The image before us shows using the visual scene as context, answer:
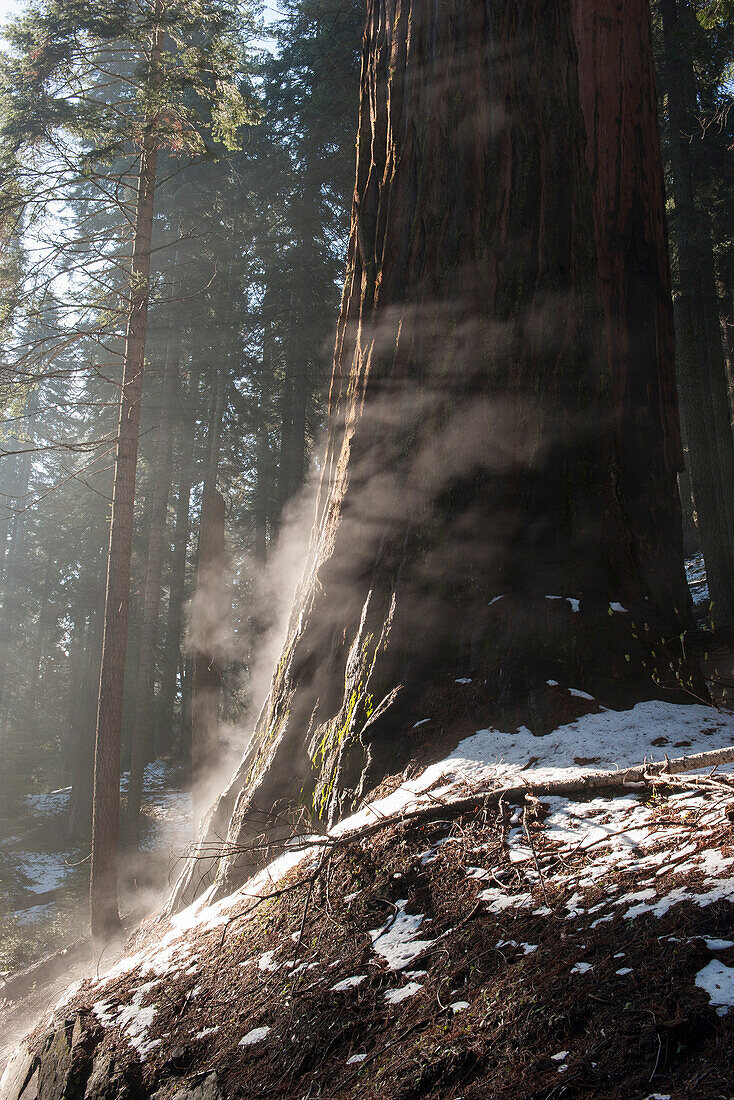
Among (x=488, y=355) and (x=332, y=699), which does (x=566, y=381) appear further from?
(x=332, y=699)

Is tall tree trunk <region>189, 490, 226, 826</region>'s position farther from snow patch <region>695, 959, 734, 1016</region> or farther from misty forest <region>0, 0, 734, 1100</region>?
snow patch <region>695, 959, 734, 1016</region>

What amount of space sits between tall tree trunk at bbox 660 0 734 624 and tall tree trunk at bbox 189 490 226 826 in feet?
28.1

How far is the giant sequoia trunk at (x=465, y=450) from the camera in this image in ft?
14.4

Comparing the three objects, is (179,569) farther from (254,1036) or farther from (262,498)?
(254,1036)

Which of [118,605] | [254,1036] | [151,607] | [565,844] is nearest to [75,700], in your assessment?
[151,607]

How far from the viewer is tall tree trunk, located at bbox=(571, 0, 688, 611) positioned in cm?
550

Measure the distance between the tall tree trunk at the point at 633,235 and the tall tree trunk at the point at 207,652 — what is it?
27.2ft

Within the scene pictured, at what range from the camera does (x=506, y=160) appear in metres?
5.08

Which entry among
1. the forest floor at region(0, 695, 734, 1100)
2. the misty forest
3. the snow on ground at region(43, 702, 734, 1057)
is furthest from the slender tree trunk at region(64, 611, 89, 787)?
the forest floor at region(0, 695, 734, 1100)

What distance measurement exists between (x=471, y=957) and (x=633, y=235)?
18.5ft

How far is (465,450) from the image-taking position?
4836mm

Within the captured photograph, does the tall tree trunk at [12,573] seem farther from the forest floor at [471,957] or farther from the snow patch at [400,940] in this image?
the snow patch at [400,940]

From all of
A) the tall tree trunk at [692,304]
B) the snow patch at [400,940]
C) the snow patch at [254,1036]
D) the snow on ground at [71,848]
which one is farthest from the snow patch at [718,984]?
the snow on ground at [71,848]

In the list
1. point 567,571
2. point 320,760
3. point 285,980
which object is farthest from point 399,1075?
point 567,571
